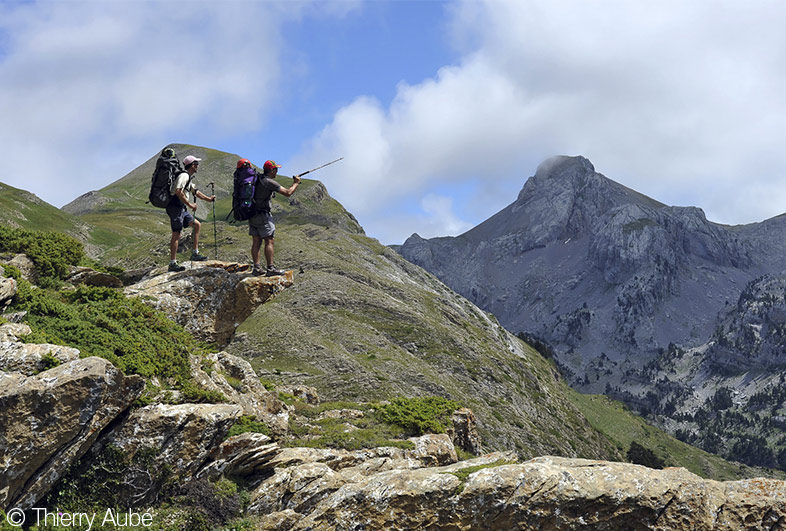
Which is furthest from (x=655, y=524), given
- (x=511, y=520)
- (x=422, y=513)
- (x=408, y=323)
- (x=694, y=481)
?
(x=408, y=323)

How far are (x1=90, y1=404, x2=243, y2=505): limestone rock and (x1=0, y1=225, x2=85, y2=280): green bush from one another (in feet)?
36.8

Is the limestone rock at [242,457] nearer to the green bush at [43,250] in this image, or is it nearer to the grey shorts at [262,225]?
the grey shorts at [262,225]

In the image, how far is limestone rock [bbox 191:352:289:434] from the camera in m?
23.6

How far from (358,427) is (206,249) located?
8533 cm

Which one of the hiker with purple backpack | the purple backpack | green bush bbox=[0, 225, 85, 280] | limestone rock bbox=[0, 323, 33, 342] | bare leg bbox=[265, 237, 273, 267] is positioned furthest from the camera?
bare leg bbox=[265, 237, 273, 267]

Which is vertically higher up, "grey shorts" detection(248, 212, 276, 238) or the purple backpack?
the purple backpack

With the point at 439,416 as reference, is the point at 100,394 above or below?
above

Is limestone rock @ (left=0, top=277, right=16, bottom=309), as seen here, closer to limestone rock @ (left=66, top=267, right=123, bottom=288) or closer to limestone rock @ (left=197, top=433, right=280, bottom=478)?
limestone rock @ (left=66, top=267, right=123, bottom=288)

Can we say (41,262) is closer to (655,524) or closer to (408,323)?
(655,524)

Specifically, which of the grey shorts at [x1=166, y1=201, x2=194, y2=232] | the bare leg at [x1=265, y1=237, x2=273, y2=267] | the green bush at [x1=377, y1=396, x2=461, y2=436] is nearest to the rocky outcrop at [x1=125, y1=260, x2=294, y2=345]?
the bare leg at [x1=265, y1=237, x2=273, y2=267]

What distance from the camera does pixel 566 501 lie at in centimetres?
1683

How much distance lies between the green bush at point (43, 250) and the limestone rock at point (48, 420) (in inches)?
434

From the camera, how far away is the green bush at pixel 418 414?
29.2 m

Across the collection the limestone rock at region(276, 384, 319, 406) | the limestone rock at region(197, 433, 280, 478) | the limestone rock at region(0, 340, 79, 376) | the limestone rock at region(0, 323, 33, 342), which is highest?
the limestone rock at region(0, 323, 33, 342)
